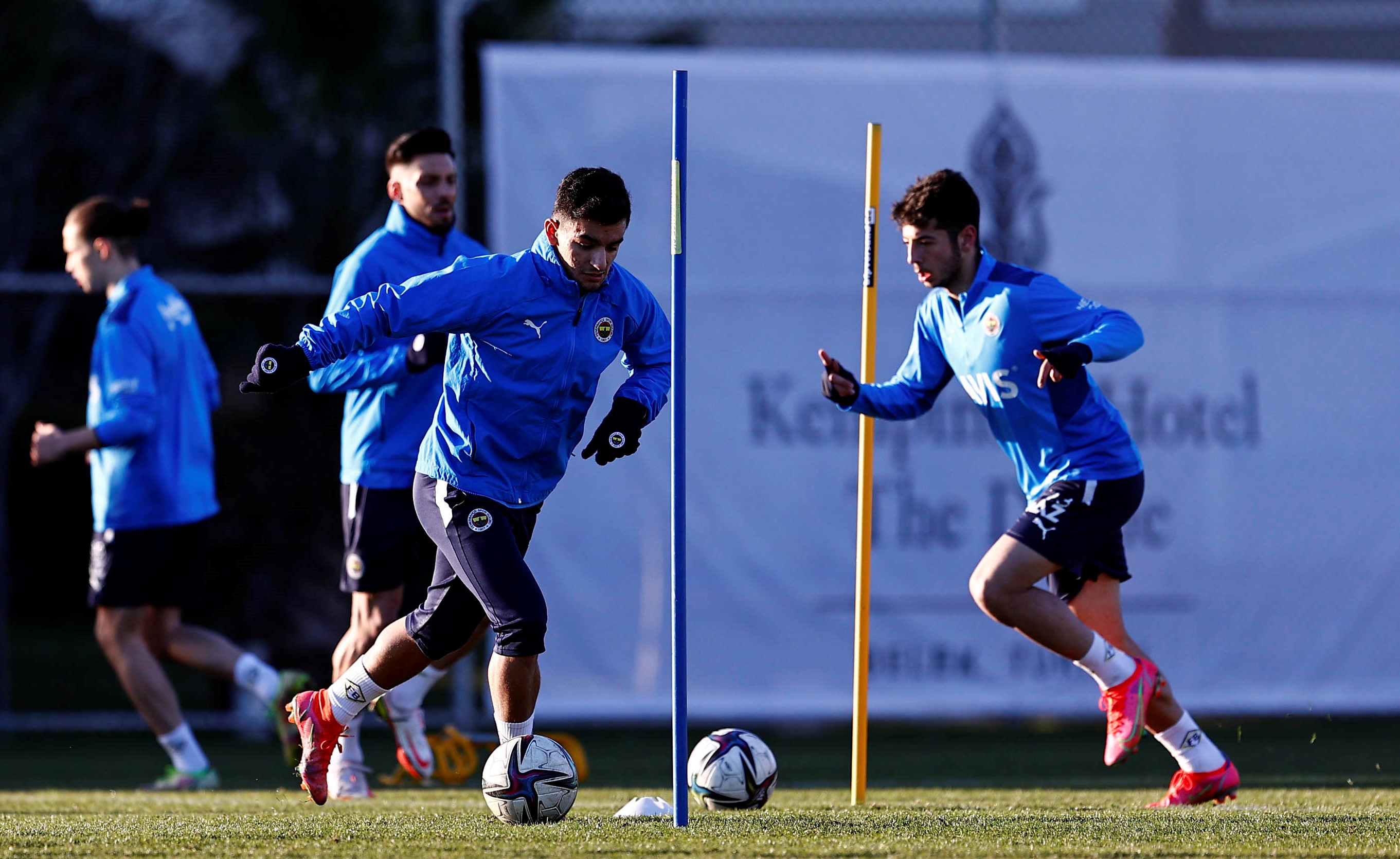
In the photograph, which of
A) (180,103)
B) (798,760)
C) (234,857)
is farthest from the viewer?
(180,103)

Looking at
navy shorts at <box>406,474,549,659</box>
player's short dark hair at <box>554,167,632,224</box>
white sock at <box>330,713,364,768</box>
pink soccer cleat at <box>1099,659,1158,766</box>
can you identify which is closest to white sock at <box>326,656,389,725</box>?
navy shorts at <box>406,474,549,659</box>

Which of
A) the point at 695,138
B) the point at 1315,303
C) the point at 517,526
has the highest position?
the point at 695,138

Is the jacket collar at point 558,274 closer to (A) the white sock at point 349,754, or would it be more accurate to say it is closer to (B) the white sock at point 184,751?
A: (A) the white sock at point 349,754

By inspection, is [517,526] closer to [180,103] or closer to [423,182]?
[423,182]

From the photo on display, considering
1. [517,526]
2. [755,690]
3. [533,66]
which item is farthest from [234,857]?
[533,66]

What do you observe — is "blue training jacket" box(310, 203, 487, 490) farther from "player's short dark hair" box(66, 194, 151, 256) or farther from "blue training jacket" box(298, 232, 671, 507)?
"player's short dark hair" box(66, 194, 151, 256)

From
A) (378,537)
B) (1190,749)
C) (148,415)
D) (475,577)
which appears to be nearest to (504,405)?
(475,577)

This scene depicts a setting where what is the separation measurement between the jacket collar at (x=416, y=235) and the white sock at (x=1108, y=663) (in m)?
2.61

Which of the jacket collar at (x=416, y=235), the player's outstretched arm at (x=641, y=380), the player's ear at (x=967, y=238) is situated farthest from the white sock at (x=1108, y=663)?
the jacket collar at (x=416, y=235)

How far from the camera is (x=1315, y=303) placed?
8.82 metres

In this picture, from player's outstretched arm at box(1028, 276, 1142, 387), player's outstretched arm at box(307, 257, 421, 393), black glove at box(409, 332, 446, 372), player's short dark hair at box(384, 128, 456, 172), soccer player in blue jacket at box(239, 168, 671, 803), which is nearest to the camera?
soccer player in blue jacket at box(239, 168, 671, 803)

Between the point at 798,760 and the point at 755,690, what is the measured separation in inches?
32.1

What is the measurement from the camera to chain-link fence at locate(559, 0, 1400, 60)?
9.88m

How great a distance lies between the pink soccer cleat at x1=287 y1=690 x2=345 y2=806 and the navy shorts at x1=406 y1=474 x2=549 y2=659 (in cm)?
35
